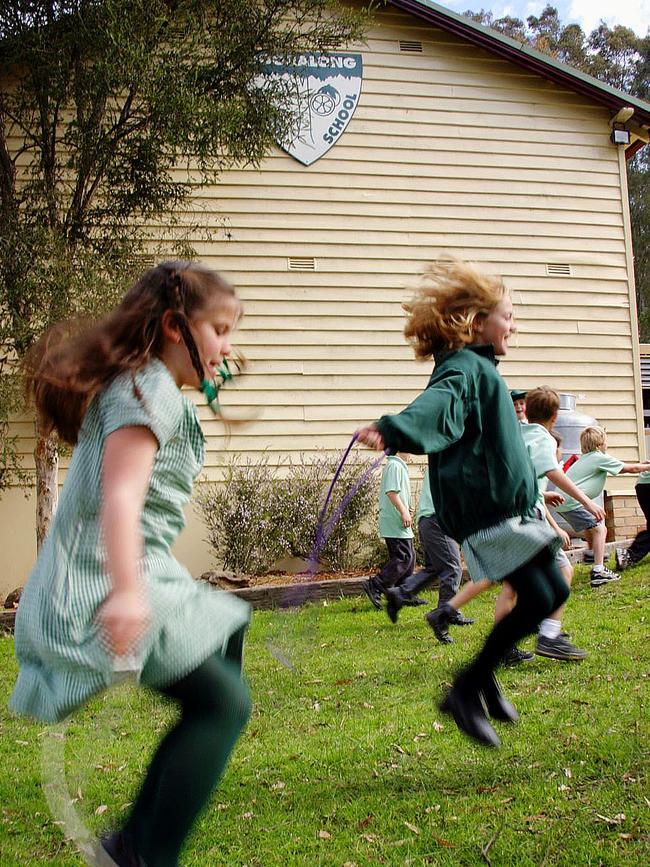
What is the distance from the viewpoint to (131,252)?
10.7 metres

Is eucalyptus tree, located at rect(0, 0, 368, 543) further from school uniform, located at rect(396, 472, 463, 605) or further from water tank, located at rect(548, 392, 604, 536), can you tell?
water tank, located at rect(548, 392, 604, 536)

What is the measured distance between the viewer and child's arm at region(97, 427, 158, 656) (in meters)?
2.08

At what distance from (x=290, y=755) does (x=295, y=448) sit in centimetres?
772

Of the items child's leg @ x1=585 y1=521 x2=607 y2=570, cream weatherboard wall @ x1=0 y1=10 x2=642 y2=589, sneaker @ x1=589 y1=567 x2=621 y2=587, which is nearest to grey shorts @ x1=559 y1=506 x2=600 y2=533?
child's leg @ x1=585 y1=521 x2=607 y2=570

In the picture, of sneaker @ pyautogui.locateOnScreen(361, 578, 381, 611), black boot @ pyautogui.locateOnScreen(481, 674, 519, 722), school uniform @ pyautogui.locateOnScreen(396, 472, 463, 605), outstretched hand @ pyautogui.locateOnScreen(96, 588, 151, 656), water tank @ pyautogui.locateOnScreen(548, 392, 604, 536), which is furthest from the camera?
water tank @ pyautogui.locateOnScreen(548, 392, 604, 536)

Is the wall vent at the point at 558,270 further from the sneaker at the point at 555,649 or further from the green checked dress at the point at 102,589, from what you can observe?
the green checked dress at the point at 102,589

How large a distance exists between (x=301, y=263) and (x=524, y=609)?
957 cm

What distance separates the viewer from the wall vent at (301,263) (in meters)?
12.4

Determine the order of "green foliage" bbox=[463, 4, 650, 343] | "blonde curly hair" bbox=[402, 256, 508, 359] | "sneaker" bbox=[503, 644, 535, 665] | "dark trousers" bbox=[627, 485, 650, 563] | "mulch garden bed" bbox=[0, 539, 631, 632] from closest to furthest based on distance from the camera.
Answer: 1. "blonde curly hair" bbox=[402, 256, 508, 359]
2. "sneaker" bbox=[503, 644, 535, 665]
3. "mulch garden bed" bbox=[0, 539, 631, 632]
4. "dark trousers" bbox=[627, 485, 650, 563]
5. "green foliage" bbox=[463, 4, 650, 343]

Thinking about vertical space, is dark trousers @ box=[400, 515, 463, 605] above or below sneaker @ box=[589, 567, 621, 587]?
above

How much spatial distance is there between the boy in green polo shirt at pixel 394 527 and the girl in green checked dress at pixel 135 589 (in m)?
5.82

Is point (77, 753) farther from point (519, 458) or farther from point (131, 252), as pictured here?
point (131, 252)

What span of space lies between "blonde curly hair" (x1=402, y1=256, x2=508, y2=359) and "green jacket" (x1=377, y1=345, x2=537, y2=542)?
15cm

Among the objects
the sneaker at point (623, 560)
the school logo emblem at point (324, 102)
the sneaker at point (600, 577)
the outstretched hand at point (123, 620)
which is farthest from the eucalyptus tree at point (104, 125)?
the outstretched hand at point (123, 620)
